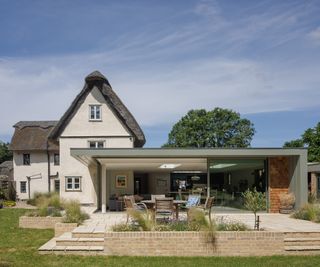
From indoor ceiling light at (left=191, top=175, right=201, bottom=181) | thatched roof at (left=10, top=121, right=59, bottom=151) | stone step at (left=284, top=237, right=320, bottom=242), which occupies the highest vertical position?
thatched roof at (left=10, top=121, right=59, bottom=151)

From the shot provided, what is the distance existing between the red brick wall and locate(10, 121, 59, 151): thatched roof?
23026mm

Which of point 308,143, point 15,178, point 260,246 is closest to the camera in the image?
point 260,246

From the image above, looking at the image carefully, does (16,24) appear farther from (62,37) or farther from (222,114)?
(222,114)

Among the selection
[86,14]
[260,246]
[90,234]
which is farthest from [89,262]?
[86,14]

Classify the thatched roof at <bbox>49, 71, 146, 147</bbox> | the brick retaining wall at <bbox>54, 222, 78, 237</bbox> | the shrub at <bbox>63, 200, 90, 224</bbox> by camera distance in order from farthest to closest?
the thatched roof at <bbox>49, 71, 146, 147</bbox> < the shrub at <bbox>63, 200, 90, 224</bbox> < the brick retaining wall at <bbox>54, 222, 78, 237</bbox>

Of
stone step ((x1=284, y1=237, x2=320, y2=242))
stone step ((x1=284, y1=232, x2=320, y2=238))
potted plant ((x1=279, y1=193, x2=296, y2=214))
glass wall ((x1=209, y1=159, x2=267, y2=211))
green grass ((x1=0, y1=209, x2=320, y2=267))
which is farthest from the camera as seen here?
glass wall ((x1=209, y1=159, x2=267, y2=211))

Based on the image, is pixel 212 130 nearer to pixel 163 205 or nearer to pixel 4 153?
pixel 4 153

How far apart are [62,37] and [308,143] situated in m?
34.3

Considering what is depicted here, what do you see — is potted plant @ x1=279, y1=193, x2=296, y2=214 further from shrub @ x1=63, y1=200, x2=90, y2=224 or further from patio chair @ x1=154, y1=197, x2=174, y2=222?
shrub @ x1=63, y1=200, x2=90, y2=224

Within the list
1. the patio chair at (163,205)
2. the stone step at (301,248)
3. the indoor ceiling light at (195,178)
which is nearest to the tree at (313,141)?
the indoor ceiling light at (195,178)

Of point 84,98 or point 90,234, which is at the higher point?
point 84,98

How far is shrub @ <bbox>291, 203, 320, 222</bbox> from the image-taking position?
1537 cm

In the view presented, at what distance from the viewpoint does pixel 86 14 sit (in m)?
12.9

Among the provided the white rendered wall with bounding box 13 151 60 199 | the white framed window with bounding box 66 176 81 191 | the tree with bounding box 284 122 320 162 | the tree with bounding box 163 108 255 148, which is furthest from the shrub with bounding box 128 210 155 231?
the tree with bounding box 163 108 255 148
